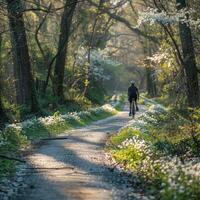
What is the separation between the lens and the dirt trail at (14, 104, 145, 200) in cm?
1029

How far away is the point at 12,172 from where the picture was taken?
12766mm

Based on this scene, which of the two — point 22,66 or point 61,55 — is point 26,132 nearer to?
point 22,66

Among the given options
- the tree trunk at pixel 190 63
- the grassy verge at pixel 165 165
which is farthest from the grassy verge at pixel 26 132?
the tree trunk at pixel 190 63

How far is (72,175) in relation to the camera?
12352 millimetres

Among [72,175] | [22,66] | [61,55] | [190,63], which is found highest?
[61,55]

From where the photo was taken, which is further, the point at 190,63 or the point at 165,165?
the point at 190,63

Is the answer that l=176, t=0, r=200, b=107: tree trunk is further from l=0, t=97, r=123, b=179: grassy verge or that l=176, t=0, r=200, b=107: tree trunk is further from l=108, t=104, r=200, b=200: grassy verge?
l=0, t=97, r=123, b=179: grassy verge

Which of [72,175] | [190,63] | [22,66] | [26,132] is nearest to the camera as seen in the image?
[72,175]

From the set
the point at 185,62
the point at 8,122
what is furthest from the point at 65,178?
the point at 185,62

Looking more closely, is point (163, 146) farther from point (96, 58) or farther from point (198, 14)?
point (96, 58)

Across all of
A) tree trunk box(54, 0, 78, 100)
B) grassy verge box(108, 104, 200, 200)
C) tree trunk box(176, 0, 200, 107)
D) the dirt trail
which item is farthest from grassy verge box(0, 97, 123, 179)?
tree trunk box(54, 0, 78, 100)

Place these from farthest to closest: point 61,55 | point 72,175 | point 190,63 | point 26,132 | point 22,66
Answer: point 61,55 → point 22,66 → point 190,63 → point 26,132 → point 72,175

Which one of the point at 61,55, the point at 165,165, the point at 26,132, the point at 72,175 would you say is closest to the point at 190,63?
the point at 26,132

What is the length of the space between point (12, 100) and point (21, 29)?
1044 centimetres
